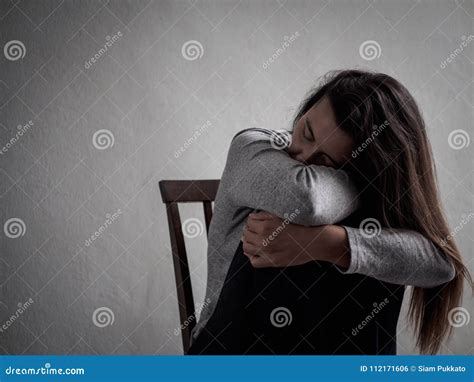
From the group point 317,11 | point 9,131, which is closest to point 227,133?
point 317,11

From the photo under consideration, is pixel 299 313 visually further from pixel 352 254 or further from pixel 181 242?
pixel 181 242

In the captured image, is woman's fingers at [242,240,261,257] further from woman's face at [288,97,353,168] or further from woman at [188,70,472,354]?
woman's face at [288,97,353,168]

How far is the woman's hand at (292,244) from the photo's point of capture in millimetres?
693

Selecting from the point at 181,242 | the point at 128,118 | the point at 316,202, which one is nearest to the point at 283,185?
the point at 316,202

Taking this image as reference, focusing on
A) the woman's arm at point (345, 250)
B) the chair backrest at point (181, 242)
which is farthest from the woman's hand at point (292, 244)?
the chair backrest at point (181, 242)

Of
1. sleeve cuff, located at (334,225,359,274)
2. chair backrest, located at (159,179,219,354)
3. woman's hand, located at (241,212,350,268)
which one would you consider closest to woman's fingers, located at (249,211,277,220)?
woman's hand, located at (241,212,350,268)

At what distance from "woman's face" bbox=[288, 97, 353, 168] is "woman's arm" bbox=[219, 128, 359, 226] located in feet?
0.09

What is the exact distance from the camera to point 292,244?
0.70 m

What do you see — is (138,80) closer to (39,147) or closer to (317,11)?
(39,147)

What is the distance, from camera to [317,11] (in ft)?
5.20

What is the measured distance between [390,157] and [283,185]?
0.20 metres

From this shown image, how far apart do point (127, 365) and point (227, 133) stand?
0.89m

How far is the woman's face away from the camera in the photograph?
2.48ft

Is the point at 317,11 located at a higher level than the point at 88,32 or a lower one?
higher
